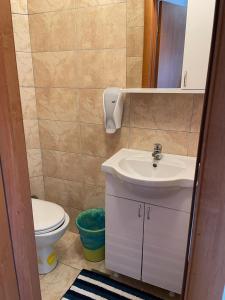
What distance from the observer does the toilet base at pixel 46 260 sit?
5.69 feet

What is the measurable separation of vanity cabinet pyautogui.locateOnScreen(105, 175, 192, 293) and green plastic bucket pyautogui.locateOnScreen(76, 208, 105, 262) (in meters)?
0.15

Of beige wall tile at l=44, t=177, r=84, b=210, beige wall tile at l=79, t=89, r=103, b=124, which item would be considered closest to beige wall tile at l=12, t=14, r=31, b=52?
beige wall tile at l=79, t=89, r=103, b=124

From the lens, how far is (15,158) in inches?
30.1

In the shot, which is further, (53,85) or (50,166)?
(50,166)

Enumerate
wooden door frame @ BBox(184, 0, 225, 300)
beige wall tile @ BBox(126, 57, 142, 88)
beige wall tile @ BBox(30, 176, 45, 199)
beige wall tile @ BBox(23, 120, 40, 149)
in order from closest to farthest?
wooden door frame @ BBox(184, 0, 225, 300)
beige wall tile @ BBox(126, 57, 142, 88)
beige wall tile @ BBox(23, 120, 40, 149)
beige wall tile @ BBox(30, 176, 45, 199)

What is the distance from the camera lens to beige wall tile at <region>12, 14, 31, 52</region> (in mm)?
1764

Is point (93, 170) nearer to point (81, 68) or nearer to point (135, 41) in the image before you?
point (81, 68)

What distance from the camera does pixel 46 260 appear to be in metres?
1.75

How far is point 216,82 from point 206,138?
138mm

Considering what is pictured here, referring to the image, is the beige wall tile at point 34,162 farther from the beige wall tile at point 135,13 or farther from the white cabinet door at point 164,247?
the beige wall tile at point 135,13

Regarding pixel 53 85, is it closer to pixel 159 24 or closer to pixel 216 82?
pixel 159 24

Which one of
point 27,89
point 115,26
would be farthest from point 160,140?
point 27,89

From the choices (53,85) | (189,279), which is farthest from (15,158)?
(53,85)

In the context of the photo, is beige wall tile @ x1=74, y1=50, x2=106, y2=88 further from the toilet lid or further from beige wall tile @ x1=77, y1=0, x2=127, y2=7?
the toilet lid
